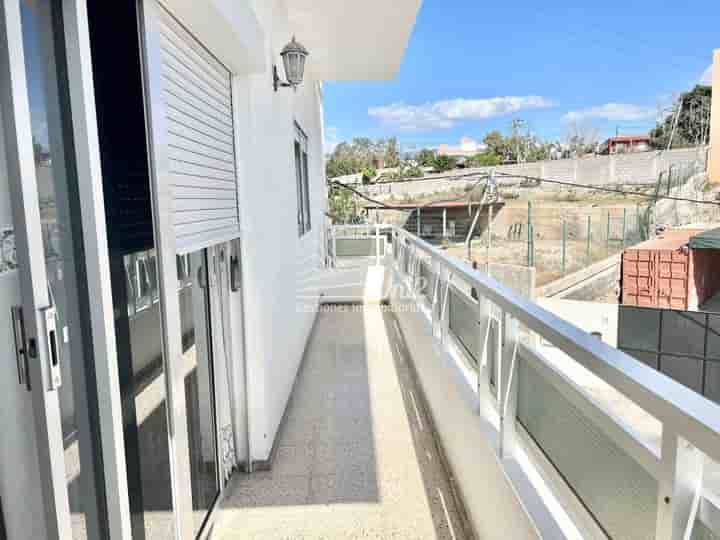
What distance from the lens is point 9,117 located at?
0.88m

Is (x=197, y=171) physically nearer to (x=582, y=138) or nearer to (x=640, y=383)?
(x=640, y=383)

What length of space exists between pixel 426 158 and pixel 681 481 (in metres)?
47.4

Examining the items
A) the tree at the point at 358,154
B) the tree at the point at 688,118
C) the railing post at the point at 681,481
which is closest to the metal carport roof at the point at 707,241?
the railing post at the point at 681,481

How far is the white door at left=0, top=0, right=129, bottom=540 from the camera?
891 mm

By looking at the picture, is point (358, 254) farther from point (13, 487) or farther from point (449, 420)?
point (13, 487)

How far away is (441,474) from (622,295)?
1249 cm

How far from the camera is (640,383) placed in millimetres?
865

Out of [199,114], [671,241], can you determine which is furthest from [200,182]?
[671,241]

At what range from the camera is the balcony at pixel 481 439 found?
86 cm

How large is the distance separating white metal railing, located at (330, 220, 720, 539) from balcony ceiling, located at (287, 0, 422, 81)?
108 inches

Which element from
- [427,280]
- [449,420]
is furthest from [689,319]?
[449,420]

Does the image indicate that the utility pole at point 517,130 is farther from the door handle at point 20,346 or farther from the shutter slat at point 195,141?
the door handle at point 20,346

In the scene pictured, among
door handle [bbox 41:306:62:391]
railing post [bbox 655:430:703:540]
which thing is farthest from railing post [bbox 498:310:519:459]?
door handle [bbox 41:306:62:391]

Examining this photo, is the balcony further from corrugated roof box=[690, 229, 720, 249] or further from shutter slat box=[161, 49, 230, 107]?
corrugated roof box=[690, 229, 720, 249]
